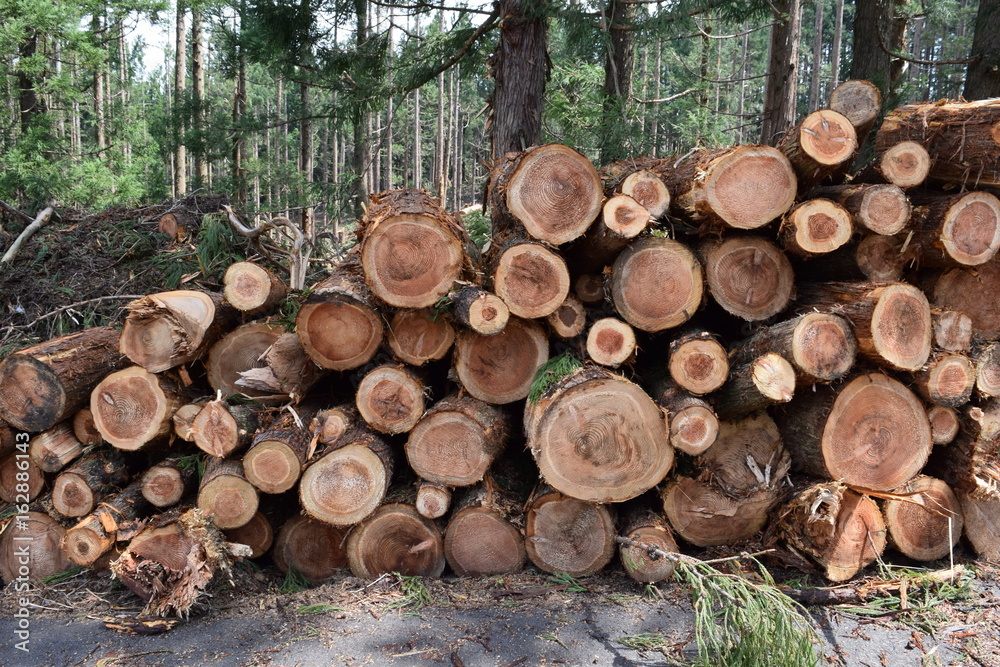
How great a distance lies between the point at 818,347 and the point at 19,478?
4.70m

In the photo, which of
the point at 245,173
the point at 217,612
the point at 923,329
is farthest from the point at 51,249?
the point at 245,173

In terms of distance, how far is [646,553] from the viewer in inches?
124

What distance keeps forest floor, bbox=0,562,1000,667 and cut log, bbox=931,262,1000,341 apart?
137cm

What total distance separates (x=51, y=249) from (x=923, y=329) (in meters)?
6.54

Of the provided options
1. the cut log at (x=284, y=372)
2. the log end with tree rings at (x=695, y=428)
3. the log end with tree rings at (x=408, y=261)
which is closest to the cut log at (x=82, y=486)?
the cut log at (x=284, y=372)

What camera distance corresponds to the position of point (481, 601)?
3113mm

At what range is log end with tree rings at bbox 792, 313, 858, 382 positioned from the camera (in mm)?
2852

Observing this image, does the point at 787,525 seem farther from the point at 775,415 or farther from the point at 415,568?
the point at 415,568

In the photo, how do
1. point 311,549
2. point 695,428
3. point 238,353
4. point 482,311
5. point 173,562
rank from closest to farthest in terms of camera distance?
point 695,428
point 482,311
point 173,562
point 311,549
point 238,353

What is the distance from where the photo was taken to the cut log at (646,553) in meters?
3.18

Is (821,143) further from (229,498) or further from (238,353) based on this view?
(229,498)

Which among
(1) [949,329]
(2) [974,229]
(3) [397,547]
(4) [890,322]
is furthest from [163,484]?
(2) [974,229]

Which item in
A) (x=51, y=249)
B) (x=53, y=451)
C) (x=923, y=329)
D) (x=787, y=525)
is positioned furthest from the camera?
(x=51, y=249)

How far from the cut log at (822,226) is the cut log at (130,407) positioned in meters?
3.72
